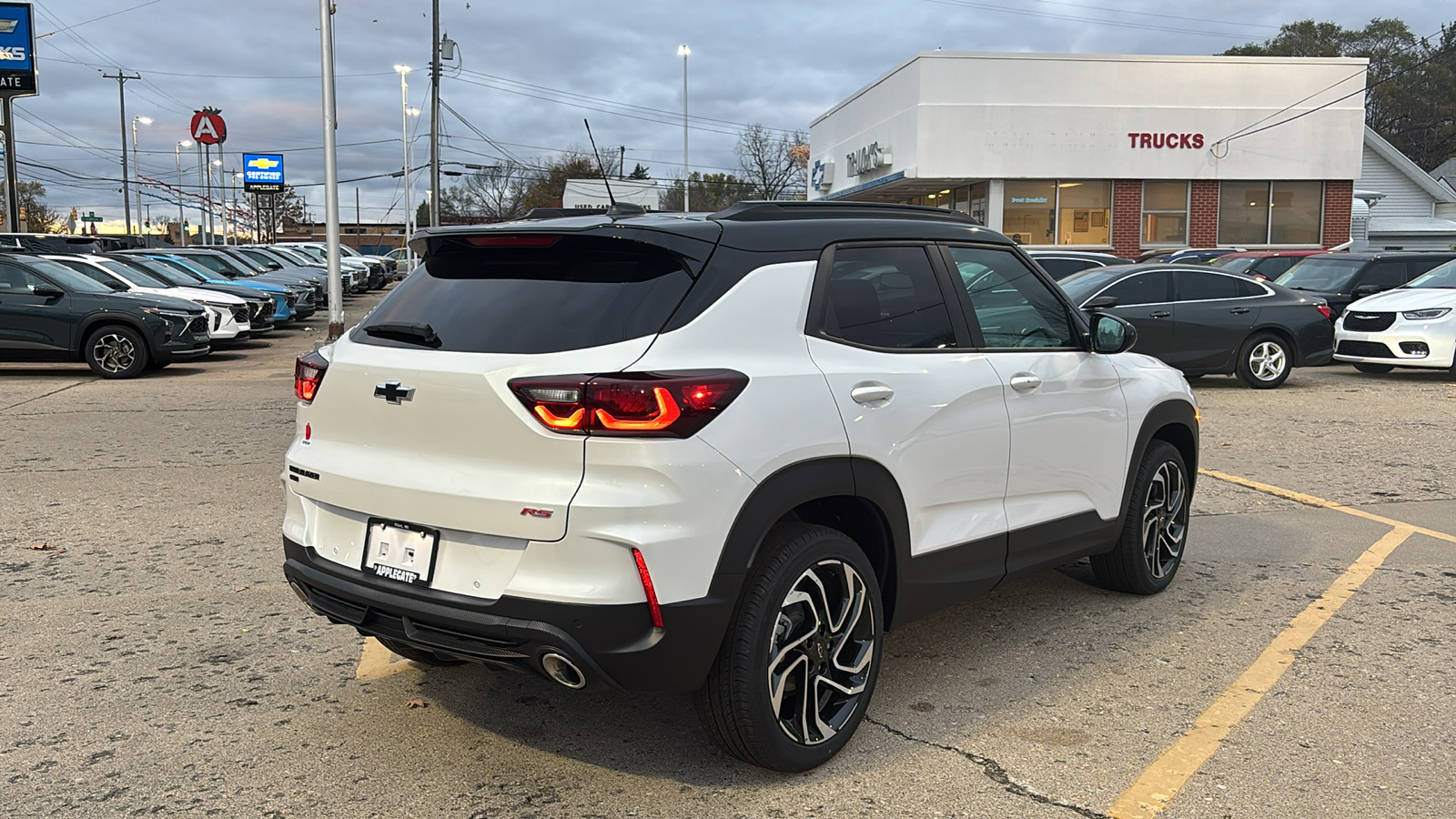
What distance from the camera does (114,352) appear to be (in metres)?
15.1

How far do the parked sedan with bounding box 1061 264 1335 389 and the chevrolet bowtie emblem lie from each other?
37.8ft

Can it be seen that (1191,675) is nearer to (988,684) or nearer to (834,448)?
(988,684)

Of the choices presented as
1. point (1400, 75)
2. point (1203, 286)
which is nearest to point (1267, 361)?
point (1203, 286)

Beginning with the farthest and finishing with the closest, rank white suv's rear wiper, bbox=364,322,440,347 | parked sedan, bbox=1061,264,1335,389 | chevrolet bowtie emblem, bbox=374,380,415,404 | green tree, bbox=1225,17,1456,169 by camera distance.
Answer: green tree, bbox=1225,17,1456,169
parked sedan, bbox=1061,264,1335,389
white suv's rear wiper, bbox=364,322,440,347
chevrolet bowtie emblem, bbox=374,380,415,404

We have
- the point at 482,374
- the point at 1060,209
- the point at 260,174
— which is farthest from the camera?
the point at 260,174

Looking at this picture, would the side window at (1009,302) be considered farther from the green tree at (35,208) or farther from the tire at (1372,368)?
the green tree at (35,208)

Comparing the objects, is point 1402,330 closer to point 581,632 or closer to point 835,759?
point 835,759

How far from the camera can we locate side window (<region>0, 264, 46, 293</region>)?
1484cm

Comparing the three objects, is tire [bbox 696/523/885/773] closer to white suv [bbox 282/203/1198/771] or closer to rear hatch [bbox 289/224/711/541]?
white suv [bbox 282/203/1198/771]

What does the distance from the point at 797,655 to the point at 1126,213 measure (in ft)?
108

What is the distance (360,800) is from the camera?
3527mm

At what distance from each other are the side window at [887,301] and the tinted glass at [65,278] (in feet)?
45.8

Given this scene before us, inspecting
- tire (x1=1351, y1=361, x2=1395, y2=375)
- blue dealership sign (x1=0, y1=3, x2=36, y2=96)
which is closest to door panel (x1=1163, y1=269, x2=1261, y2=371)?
tire (x1=1351, y1=361, x2=1395, y2=375)

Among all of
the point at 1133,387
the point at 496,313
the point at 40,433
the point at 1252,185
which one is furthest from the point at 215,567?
the point at 1252,185
